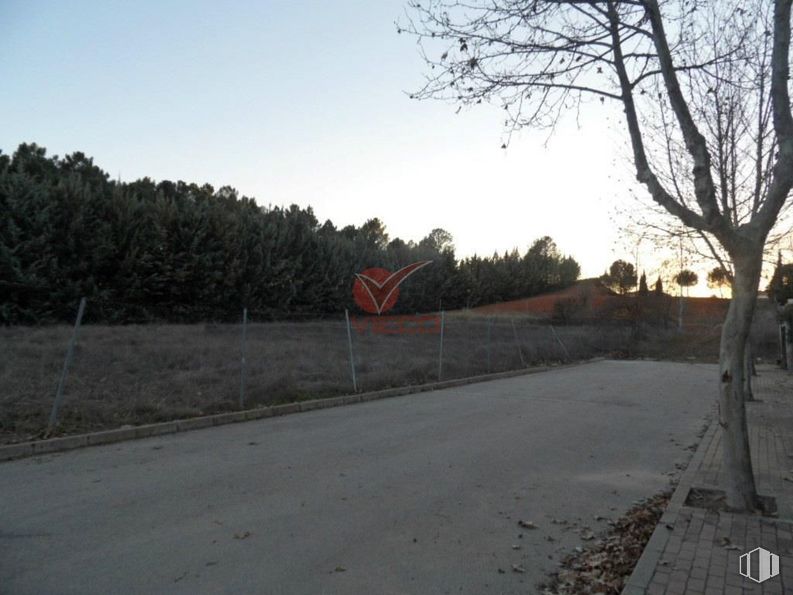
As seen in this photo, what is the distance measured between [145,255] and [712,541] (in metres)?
25.8

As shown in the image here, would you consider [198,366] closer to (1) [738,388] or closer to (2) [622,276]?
(1) [738,388]

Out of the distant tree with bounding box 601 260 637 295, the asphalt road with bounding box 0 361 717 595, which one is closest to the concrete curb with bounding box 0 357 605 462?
the asphalt road with bounding box 0 361 717 595

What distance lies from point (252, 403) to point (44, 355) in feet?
16.1

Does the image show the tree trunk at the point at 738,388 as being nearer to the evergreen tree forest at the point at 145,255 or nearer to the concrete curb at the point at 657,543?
the concrete curb at the point at 657,543

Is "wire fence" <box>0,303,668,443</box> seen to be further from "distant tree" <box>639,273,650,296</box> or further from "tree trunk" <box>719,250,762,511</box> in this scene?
"distant tree" <box>639,273,650,296</box>

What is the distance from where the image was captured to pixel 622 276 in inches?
2388

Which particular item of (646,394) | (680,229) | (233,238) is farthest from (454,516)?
(233,238)

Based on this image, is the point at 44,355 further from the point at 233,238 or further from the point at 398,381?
the point at 233,238

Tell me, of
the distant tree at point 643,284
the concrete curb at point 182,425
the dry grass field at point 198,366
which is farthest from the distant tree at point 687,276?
the distant tree at point 643,284

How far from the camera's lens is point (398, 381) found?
56.0 ft

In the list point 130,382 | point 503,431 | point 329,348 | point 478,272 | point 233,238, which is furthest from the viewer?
point 478,272

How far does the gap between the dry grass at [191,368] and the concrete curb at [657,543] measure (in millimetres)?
8064

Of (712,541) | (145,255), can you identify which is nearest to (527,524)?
(712,541)

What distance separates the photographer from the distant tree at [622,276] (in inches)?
2339
